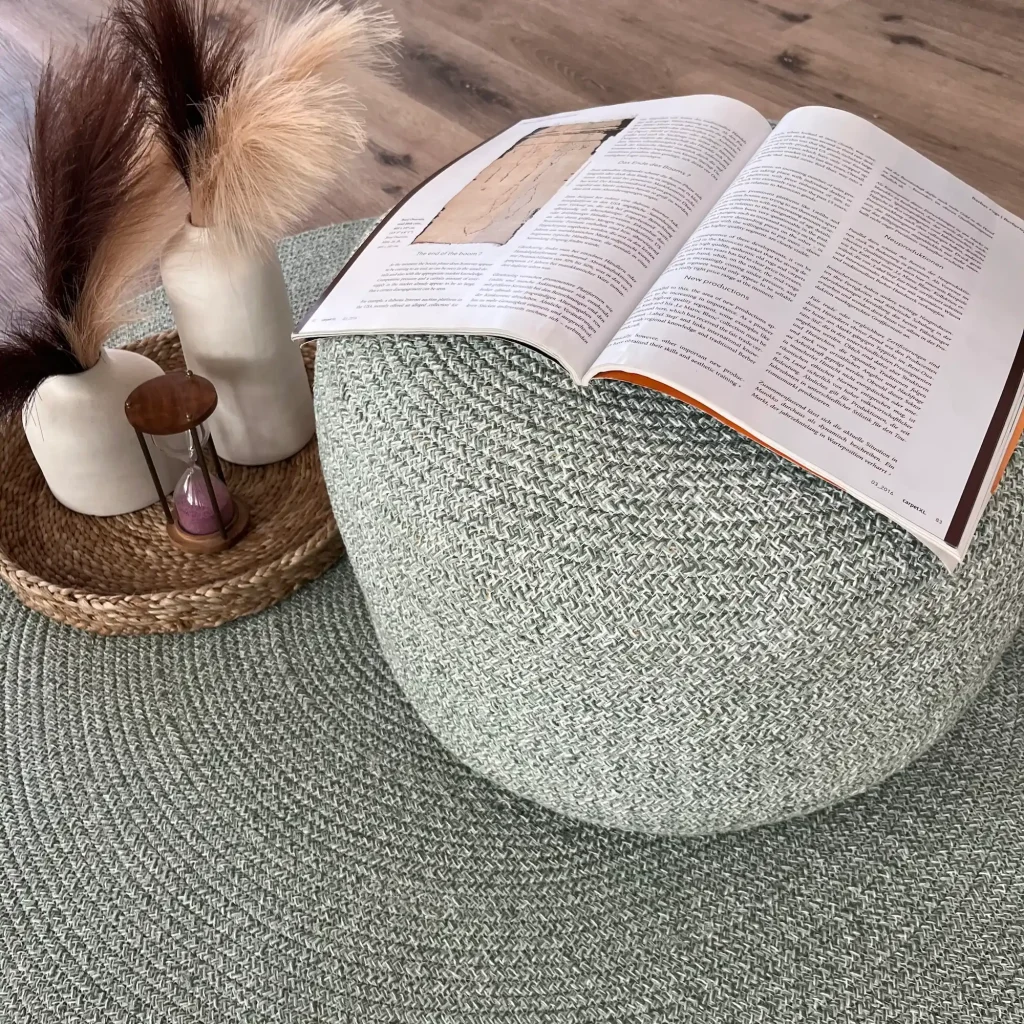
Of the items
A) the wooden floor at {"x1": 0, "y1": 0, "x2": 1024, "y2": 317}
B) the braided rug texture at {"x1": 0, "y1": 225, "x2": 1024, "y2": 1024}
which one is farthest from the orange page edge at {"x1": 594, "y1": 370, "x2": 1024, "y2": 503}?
the wooden floor at {"x1": 0, "y1": 0, "x2": 1024, "y2": 317}

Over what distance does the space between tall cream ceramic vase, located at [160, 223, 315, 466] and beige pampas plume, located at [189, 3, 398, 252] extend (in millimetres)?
43

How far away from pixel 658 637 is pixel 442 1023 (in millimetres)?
367

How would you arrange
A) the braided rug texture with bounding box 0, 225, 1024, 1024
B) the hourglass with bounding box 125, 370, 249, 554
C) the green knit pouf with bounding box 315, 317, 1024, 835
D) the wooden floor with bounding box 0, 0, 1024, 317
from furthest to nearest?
1. the wooden floor with bounding box 0, 0, 1024, 317
2. the hourglass with bounding box 125, 370, 249, 554
3. the braided rug texture with bounding box 0, 225, 1024, 1024
4. the green knit pouf with bounding box 315, 317, 1024, 835

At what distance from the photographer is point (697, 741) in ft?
2.23

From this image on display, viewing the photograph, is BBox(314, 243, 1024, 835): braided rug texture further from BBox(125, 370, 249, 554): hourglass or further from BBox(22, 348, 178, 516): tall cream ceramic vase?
BBox(22, 348, 178, 516): tall cream ceramic vase

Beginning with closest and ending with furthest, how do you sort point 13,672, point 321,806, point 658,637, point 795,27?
point 658,637, point 321,806, point 13,672, point 795,27

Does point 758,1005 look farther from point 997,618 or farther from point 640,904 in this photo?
point 997,618

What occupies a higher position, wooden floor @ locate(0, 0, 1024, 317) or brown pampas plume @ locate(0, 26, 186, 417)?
brown pampas plume @ locate(0, 26, 186, 417)

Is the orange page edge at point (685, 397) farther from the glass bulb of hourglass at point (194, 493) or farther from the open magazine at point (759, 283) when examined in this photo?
the glass bulb of hourglass at point (194, 493)

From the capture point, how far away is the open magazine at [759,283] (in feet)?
2.07

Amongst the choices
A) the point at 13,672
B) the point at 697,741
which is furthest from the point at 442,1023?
the point at 13,672

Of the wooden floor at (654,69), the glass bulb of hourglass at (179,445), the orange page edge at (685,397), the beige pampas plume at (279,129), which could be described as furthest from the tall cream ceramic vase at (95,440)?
the wooden floor at (654,69)

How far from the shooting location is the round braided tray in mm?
962

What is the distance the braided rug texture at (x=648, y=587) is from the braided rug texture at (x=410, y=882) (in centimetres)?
12
